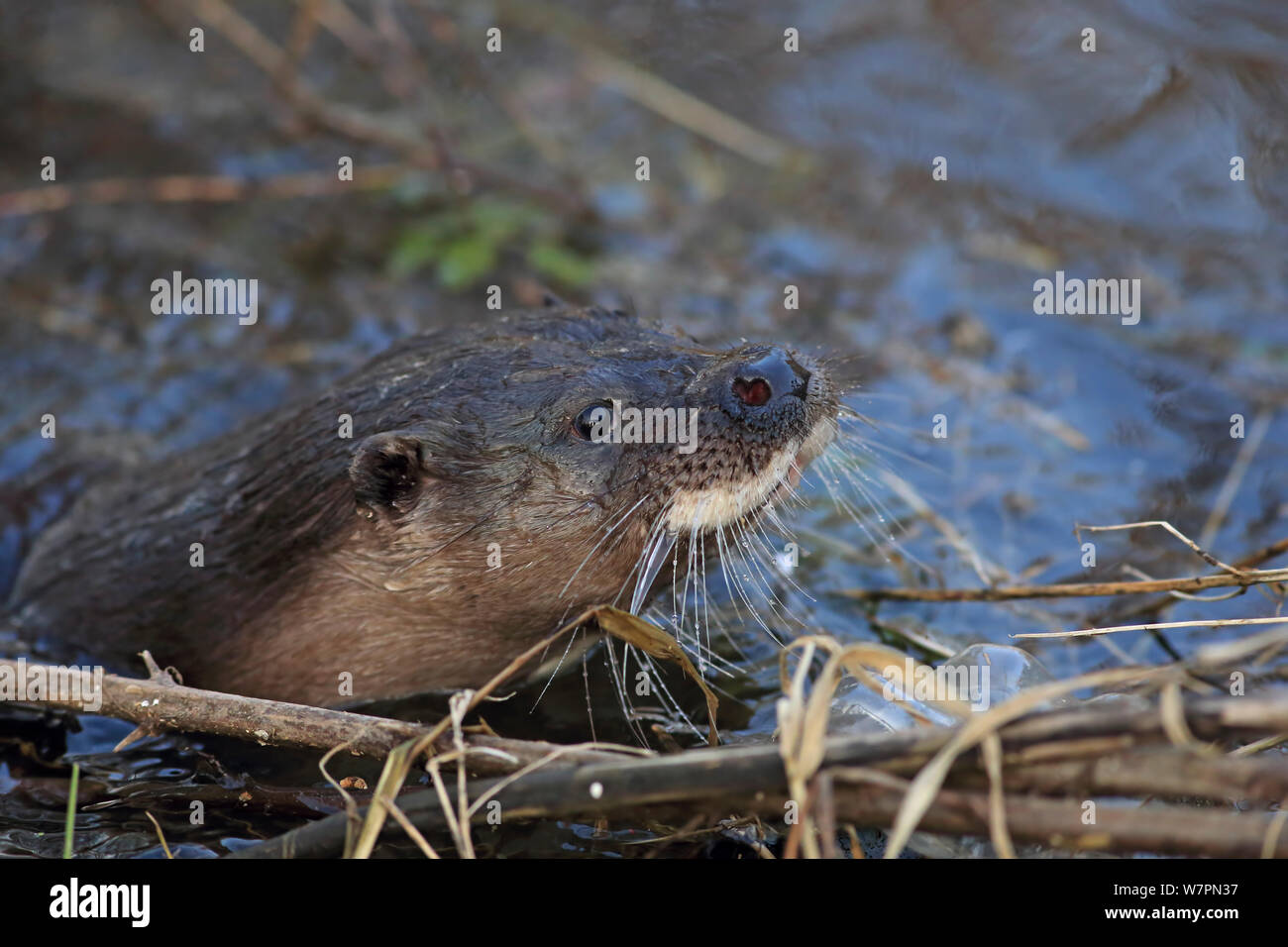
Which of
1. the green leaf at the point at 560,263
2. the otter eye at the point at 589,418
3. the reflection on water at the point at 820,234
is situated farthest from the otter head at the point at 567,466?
the green leaf at the point at 560,263

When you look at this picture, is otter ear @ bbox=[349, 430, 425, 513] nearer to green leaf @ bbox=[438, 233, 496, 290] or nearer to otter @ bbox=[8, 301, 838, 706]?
otter @ bbox=[8, 301, 838, 706]

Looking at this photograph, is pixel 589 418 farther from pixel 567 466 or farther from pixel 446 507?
pixel 446 507

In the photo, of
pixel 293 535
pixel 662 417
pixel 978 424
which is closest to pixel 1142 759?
pixel 662 417

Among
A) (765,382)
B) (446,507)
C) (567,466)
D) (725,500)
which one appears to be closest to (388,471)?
(446,507)

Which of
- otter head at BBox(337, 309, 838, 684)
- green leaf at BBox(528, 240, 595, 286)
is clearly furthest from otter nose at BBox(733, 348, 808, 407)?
green leaf at BBox(528, 240, 595, 286)

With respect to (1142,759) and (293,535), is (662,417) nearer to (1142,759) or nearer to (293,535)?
(293,535)

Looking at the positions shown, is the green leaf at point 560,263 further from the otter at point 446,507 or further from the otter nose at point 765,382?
the otter nose at point 765,382

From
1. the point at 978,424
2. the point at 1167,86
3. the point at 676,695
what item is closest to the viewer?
the point at 676,695

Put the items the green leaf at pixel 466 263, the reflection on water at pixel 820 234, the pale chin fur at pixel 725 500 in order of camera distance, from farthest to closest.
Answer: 1. the green leaf at pixel 466 263
2. the reflection on water at pixel 820 234
3. the pale chin fur at pixel 725 500
